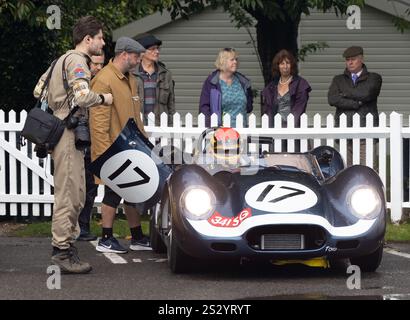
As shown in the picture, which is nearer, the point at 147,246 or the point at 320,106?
the point at 147,246

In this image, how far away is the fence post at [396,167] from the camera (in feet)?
42.1

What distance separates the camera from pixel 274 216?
8555 mm

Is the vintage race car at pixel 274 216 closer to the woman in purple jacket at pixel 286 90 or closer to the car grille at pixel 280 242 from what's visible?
the car grille at pixel 280 242

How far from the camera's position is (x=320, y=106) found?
22.5 m

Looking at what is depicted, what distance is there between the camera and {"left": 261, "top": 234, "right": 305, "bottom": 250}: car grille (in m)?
8.61

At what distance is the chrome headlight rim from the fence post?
3.92m

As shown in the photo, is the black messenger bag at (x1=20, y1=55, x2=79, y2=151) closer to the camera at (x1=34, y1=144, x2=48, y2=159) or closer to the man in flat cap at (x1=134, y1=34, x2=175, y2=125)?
the camera at (x1=34, y1=144, x2=48, y2=159)

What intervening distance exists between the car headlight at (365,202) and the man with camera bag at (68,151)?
2.09 m

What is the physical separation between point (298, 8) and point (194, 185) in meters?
5.87

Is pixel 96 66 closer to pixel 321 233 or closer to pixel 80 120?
pixel 80 120

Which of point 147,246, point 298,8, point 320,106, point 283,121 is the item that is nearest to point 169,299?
point 147,246

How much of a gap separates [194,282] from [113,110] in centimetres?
234

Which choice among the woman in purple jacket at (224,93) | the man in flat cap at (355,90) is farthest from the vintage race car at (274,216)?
the man in flat cap at (355,90)

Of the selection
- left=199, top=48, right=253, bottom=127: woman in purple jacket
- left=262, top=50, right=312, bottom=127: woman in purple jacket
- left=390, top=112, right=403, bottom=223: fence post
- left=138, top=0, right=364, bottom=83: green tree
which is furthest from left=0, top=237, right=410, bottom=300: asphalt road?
left=138, top=0, right=364, bottom=83: green tree
